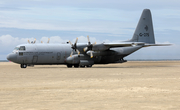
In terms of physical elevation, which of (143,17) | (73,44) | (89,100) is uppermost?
(143,17)

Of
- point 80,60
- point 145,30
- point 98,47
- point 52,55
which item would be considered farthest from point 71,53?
point 145,30

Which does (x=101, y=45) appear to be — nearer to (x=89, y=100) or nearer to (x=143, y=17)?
(x=143, y=17)

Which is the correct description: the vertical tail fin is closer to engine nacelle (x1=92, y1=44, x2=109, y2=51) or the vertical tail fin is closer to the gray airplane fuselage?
the gray airplane fuselage

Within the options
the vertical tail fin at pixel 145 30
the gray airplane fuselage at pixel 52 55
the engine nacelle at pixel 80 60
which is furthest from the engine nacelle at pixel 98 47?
the vertical tail fin at pixel 145 30

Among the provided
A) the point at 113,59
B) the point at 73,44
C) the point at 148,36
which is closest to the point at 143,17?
the point at 148,36

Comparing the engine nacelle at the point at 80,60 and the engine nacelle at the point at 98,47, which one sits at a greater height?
the engine nacelle at the point at 98,47

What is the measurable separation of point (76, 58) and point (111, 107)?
32743 millimetres

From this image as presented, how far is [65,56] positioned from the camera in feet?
137

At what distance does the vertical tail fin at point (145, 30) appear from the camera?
48062 mm

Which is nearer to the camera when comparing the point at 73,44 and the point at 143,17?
the point at 73,44

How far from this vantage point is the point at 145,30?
48188 mm

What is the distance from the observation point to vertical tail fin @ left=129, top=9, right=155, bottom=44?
4806 centimetres

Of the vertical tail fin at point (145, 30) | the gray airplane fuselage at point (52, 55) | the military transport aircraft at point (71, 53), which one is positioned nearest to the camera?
the gray airplane fuselage at point (52, 55)

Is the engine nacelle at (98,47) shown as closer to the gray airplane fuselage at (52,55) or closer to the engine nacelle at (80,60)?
the gray airplane fuselage at (52,55)
